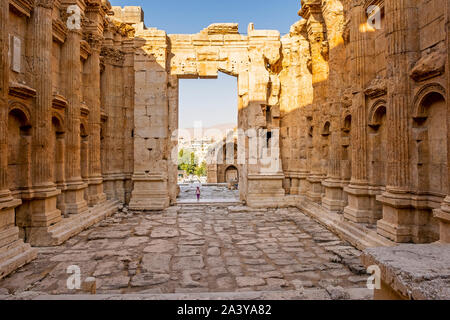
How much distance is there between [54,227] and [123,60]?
7744 millimetres

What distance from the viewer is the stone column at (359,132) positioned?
7227 mm

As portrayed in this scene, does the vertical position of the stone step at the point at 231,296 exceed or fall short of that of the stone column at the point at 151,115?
it falls short

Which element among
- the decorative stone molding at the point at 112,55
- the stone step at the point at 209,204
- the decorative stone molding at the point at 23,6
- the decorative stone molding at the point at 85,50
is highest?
the decorative stone molding at the point at 112,55

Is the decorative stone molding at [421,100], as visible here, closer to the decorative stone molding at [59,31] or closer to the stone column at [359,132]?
the stone column at [359,132]

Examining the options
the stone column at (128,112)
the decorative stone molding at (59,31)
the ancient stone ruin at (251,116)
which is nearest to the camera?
the ancient stone ruin at (251,116)

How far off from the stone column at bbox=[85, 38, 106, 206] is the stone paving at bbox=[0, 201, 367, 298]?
181cm

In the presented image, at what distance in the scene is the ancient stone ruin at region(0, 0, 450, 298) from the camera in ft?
18.1

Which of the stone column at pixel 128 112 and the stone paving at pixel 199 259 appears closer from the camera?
the stone paving at pixel 199 259

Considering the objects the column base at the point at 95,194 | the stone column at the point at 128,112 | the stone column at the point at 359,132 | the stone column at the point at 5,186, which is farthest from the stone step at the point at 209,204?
the stone column at the point at 5,186

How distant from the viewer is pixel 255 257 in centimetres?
586

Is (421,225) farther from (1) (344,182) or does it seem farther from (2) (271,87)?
(2) (271,87)

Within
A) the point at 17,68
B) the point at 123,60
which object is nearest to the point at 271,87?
the point at 123,60

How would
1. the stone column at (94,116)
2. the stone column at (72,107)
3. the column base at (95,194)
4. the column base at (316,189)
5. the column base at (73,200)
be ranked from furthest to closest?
the column base at (316,189)
the stone column at (94,116)
the column base at (95,194)
the stone column at (72,107)
the column base at (73,200)

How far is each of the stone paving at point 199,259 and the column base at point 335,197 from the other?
765mm
